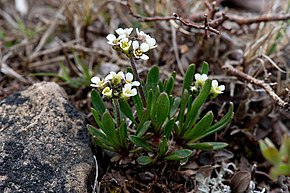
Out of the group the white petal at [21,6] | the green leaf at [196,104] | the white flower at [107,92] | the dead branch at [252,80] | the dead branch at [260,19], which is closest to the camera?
the white flower at [107,92]

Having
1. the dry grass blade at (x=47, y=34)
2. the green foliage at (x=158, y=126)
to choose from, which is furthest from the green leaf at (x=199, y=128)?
the dry grass blade at (x=47, y=34)

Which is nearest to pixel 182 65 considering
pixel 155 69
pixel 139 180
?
pixel 155 69

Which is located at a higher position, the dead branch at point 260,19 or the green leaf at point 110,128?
the dead branch at point 260,19

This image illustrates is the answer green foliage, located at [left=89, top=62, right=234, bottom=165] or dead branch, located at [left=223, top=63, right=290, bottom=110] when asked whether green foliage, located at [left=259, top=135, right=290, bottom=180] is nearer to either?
green foliage, located at [left=89, top=62, right=234, bottom=165]

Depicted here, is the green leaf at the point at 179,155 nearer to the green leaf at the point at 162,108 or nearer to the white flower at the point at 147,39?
the green leaf at the point at 162,108

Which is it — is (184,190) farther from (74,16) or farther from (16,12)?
(16,12)

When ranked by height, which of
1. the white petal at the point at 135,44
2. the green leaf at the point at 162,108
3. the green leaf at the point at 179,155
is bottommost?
the green leaf at the point at 179,155
